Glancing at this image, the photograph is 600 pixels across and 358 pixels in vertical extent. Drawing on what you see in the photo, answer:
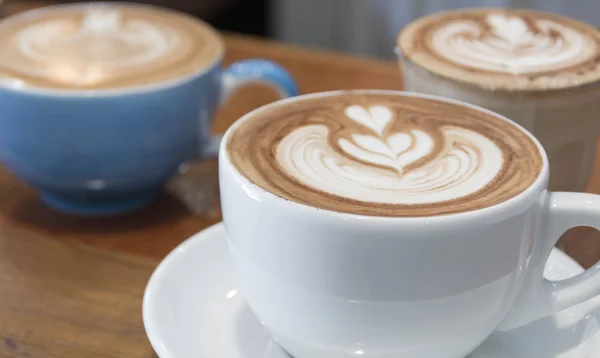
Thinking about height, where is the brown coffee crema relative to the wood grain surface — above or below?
above

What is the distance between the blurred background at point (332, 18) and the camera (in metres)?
1.50

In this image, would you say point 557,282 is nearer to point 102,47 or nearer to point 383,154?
point 383,154

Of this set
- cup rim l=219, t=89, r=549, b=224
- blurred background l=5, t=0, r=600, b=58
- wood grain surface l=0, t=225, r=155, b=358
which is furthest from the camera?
blurred background l=5, t=0, r=600, b=58

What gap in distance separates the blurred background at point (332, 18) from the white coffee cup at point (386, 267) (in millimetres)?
1125

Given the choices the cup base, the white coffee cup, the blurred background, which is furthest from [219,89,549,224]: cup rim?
the blurred background

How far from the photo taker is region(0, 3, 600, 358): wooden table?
1.42 ft

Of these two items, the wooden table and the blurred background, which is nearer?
the wooden table

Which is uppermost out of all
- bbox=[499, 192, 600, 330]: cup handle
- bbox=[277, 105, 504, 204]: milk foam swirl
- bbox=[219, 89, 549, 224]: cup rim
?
bbox=[219, 89, 549, 224]: cup rim

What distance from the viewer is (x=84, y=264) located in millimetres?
507

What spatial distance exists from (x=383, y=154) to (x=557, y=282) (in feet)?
0.38

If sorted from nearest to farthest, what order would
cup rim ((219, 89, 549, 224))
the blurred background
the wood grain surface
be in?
1. cup rim ((219, 89, 549, 224))
2. the wood grain surface
3. the blurred background

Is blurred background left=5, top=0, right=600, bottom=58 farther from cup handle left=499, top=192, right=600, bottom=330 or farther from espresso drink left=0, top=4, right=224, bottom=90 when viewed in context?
cup handle left=499, top=192, right=600, bottom=330

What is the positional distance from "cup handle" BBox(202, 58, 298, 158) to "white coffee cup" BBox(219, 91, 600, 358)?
228 mm

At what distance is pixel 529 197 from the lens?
1.12 ft
